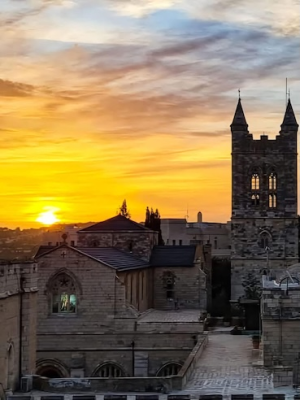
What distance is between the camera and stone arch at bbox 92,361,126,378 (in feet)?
132

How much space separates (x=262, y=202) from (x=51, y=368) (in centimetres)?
2711

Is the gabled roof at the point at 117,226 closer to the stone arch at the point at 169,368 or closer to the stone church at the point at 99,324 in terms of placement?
the stone church at the point at 99,324

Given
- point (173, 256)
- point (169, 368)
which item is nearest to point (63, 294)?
point (169, 368)

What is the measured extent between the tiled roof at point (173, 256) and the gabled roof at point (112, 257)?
1498 millimetres

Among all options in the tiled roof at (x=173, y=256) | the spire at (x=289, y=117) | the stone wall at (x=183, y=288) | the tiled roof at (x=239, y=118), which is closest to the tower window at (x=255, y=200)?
the tiled roof at (x=239, y=118)

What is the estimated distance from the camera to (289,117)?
63.8 meters

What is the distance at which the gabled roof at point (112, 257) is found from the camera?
43.2 m

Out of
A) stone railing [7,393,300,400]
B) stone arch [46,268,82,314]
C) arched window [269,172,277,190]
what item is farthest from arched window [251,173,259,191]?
stone railing [7,393,300,400]

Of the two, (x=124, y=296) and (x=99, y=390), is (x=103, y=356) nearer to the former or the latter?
(x=124, y=296)

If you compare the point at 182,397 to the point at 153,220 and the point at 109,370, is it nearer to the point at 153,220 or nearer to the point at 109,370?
the point at 109,370

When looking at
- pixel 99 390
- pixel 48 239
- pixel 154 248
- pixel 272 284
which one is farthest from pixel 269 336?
pixel 48 239

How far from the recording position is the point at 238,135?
208 feet

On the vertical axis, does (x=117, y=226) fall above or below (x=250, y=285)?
above

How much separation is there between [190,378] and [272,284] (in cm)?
663
